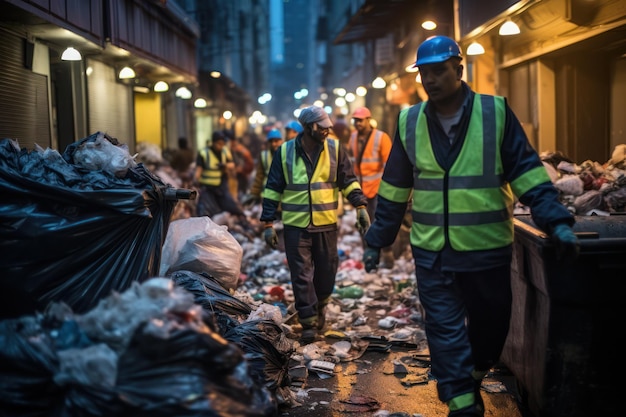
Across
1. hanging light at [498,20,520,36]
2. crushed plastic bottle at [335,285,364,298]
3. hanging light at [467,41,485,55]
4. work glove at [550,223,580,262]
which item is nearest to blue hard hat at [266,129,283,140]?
hanging light at [467,41,485,55]

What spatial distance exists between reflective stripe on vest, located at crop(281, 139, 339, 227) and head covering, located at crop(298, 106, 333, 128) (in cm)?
23

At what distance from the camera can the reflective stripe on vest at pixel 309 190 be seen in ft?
20.4

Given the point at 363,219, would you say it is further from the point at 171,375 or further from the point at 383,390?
the point at 171,375

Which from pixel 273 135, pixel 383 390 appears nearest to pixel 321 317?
pixel 383 390

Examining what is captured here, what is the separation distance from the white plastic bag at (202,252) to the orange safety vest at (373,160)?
12.8ft

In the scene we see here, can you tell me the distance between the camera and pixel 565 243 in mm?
3469

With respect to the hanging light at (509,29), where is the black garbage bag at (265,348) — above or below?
below

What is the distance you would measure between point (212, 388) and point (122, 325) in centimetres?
46

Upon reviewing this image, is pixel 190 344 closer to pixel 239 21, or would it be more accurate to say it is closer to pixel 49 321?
pixel 49 321

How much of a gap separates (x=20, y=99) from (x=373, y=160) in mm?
4383

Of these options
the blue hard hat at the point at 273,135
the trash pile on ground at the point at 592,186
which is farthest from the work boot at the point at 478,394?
the blue hard hat at the point at 273,135

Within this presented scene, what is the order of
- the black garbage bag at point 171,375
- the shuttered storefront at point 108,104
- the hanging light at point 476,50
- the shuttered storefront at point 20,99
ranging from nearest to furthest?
the black garbage bag at point 171,375 → the shuttered storefront at point 20,99 → the hanging light at point 476,50 → the shuttered storefront at point 108,104

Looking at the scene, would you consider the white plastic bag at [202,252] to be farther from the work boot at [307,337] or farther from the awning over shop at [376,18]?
the awning over shop at [376,18]

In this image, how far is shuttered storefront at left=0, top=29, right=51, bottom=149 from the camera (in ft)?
25.0
